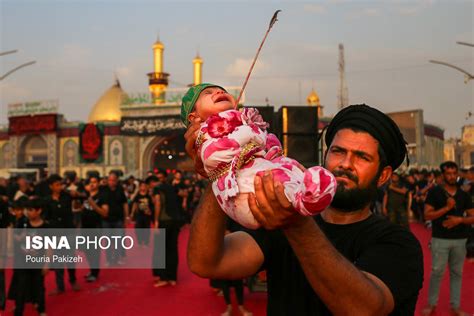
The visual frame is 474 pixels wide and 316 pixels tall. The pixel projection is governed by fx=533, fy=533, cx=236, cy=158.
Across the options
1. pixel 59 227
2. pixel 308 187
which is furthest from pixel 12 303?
pixel 308 187

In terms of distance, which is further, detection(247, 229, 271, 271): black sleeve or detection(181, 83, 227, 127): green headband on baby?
detection(181, 83, 227, 127): green headband on baby

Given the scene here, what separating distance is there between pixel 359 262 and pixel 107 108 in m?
51.2

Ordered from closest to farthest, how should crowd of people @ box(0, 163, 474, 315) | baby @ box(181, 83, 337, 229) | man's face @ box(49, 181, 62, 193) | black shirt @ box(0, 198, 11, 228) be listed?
baby @ box(181, 83, 337, 229) < crowd of people @ box(0, 163, 474, 315) < man's face @ box(49, 181, 62, 193) < black shirt @ box(0, 198, 11, 228)

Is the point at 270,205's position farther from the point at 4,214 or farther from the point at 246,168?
the point at 4,214

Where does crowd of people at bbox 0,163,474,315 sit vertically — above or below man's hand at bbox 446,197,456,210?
below

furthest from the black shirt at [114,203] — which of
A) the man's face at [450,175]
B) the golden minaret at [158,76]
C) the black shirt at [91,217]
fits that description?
the golden minaret at [158,76]

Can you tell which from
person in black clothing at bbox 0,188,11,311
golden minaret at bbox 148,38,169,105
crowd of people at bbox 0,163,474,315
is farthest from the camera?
golden minaret at bbox 148,38,169,105

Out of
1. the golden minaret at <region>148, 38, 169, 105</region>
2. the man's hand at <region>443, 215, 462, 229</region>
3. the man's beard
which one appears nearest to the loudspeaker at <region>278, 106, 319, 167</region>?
the man's hand at <region>443, 215, 462, 229</region>

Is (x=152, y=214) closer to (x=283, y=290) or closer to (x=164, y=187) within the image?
(x=164, y=187)

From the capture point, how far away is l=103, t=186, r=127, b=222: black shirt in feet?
30.7

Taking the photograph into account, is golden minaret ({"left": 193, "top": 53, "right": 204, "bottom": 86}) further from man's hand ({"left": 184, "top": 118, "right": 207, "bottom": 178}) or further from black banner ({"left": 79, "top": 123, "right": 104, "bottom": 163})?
man's hand ({"left": 184, "top": 118, "right": 207, "bottom": 178})

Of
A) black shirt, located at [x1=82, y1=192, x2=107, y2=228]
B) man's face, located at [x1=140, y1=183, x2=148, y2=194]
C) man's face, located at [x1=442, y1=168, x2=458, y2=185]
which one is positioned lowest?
black shirt, located at [x1=82, y1=192, x2=107, y2=228]

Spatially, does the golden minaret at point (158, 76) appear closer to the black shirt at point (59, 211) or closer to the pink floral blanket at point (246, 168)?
the black shirt at point (59, 211)

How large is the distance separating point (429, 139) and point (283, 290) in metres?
51.9
